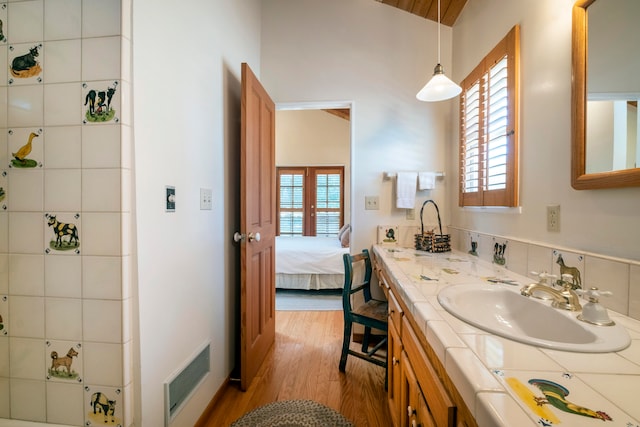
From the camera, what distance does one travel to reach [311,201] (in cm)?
571

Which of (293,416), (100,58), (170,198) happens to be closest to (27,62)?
(100,58)

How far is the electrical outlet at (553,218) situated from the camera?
1.04 m

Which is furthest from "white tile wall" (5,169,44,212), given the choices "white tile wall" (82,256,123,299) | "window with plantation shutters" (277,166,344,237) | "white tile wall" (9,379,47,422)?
"window with plantation shutters" (277,166,344,237)

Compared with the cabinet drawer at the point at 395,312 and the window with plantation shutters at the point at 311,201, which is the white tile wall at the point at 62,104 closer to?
the cabinet drawer at the point at 395,312

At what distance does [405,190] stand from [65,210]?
197cm

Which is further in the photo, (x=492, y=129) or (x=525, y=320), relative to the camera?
(x=492, y=129)

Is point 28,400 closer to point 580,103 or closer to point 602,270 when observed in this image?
point 602,270

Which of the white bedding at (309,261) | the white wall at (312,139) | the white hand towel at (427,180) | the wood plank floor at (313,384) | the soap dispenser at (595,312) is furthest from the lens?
the white wall at (312,139)

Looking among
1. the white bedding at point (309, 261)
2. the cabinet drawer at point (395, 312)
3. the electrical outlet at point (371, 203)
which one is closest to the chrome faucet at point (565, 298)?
the cabinet drawer at point (395, 312)

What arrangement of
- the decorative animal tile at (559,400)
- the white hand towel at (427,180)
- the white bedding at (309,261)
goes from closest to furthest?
the decorative animal tile at (559,400)
the white hand towel at (427,180)
the white bedding at (309,261)

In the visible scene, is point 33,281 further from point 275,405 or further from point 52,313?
point 275,405

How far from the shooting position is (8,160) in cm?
94

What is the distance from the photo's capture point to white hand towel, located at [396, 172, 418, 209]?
2.12 meters

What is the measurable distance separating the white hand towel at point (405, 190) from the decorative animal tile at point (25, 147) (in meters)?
1.99
